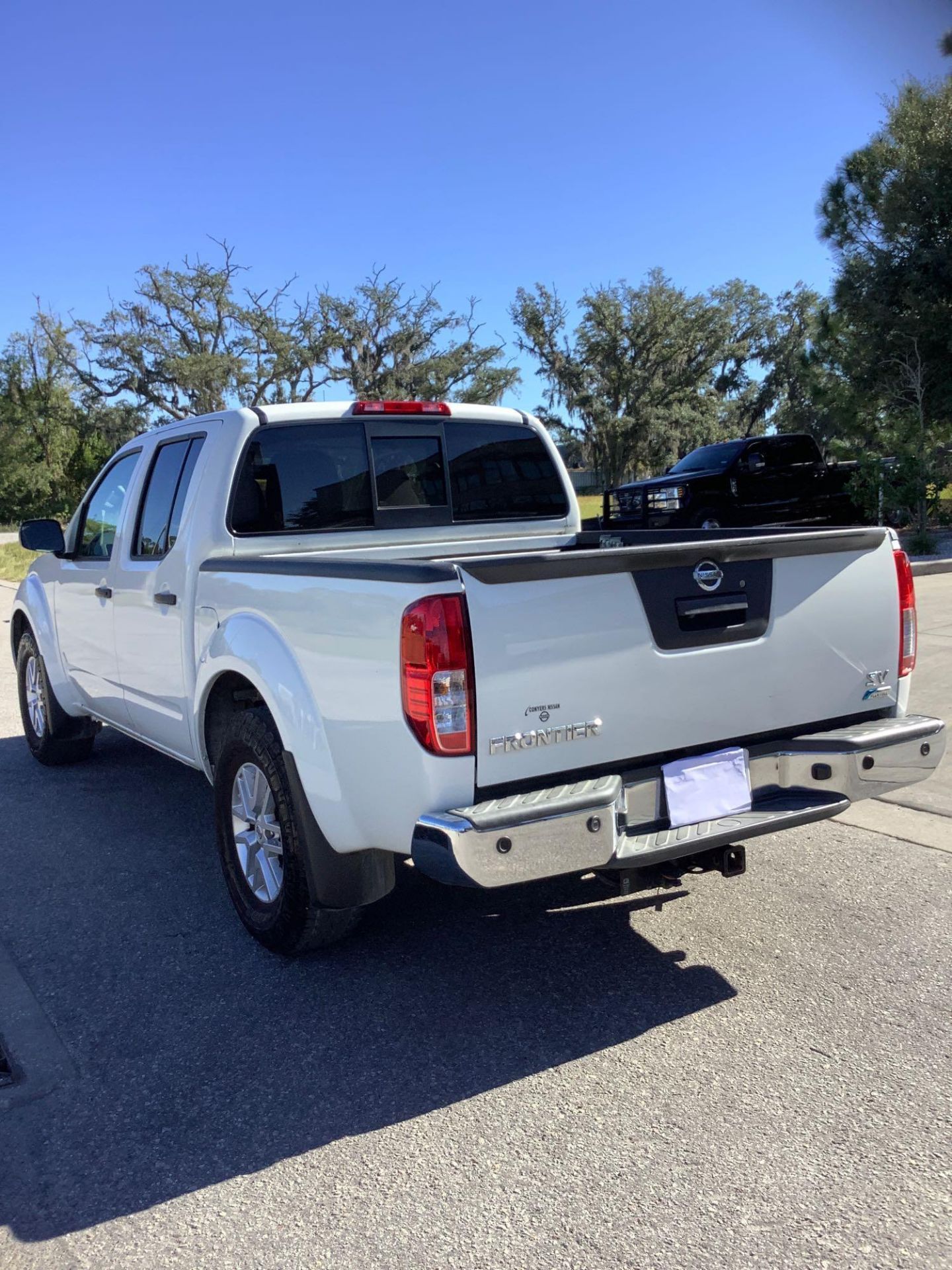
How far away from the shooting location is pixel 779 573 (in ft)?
11.3

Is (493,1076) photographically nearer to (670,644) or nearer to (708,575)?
(670,644)

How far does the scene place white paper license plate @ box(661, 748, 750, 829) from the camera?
3.20m

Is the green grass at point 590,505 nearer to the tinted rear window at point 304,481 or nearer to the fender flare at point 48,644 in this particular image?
the fender flare at point 48,644

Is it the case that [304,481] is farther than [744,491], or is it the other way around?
[744,491]

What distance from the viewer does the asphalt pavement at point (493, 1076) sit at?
2.41 m

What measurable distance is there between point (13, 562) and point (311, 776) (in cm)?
2509

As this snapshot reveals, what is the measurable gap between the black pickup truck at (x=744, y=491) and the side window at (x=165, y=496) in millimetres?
11555

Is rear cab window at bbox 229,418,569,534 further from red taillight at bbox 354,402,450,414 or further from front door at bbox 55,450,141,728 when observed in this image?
front door at bbox 55,450,141,728

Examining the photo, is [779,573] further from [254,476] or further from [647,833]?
[254,476]

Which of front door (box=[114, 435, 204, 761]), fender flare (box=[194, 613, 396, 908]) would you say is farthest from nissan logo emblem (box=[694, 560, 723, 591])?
front door (box=[114, 435, 204, 761])

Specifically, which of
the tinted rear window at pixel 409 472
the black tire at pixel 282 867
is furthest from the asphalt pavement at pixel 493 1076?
the tinted rear window at pixel 409 472

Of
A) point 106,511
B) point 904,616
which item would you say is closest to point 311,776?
point 904,616

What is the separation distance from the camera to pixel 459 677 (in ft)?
9.45

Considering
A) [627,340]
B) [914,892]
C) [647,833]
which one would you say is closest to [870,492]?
[914,892]
